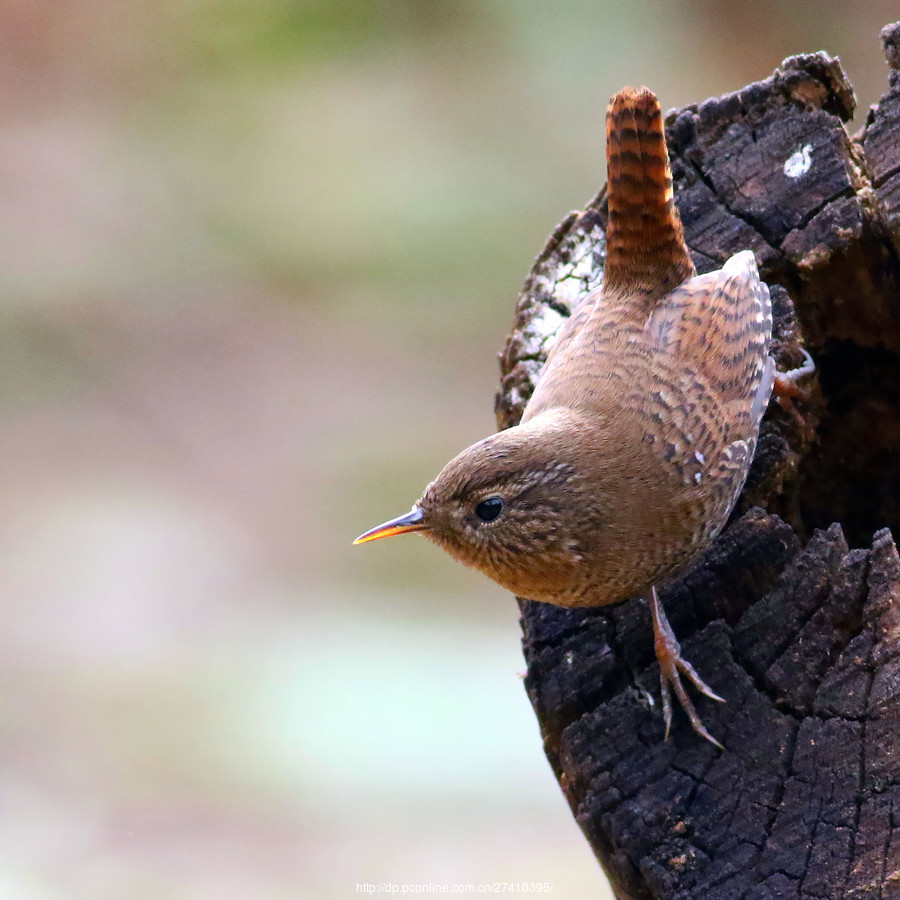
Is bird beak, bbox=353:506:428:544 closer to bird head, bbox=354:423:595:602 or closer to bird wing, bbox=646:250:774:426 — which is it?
bird head, bbox=354:423:595:602

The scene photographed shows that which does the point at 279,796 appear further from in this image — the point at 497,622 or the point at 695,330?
the point at 695,330

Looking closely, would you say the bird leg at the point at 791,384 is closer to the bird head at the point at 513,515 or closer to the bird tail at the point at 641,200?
the bird tail at the point at 641,200

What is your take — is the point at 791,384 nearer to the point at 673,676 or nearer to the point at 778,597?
the point at 778,597

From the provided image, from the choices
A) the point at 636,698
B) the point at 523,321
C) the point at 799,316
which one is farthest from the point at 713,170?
the point at 636,698

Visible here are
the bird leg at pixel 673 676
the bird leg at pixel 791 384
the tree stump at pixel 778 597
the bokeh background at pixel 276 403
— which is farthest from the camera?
the bokeh background at pixel 276 403

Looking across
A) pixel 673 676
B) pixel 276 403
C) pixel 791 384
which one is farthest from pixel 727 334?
pixel 276 403

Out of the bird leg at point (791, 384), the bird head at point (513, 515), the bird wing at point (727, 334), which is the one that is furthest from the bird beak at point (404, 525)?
the bird leg at point (791, 384)

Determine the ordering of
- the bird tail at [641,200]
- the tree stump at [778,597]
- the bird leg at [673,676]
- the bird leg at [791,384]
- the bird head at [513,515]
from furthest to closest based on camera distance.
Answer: the bird leg at [791,384] → the bird tail at [641,200] → the bird head at [513,515] → the bird leg at [673,676] → the tree stump at [778,597]
